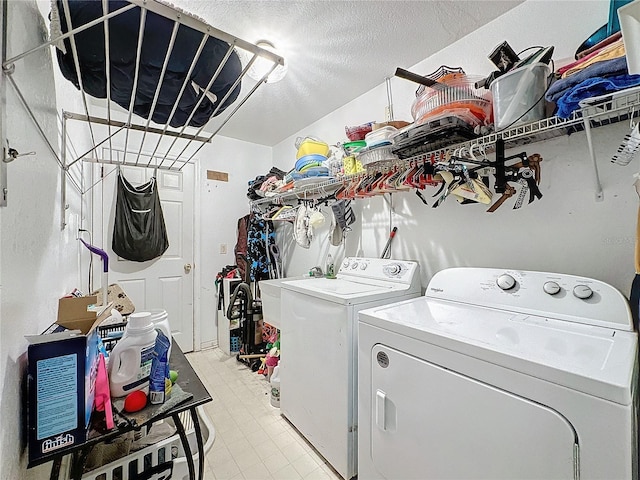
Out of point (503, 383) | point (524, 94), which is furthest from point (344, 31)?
point (503, 383)

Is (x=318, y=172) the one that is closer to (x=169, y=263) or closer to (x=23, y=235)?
(x=23, y=235)

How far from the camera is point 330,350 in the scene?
1.50 m

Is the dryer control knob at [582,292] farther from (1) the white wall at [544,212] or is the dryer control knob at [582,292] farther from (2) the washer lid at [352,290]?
(2) the washer lid at [352,290]

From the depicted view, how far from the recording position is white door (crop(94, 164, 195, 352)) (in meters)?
2.71

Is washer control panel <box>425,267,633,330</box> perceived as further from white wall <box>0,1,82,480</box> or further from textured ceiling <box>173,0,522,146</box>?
white wall <box>0,1,82,480</box>

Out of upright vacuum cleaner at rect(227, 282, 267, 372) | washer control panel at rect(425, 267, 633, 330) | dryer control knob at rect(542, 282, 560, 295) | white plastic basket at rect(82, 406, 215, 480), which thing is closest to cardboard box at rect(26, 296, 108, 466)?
white plastic basket at rect(82, 406, 215, 480)

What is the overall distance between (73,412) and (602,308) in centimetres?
166

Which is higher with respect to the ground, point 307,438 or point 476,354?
point 476,354

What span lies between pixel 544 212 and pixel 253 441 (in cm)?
216

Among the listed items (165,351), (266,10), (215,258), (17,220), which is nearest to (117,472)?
(165,351)

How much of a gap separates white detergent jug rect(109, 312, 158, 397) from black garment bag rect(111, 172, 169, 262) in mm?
2263

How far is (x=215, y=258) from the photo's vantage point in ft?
10.9

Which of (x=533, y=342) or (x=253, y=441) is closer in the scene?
(x=533, y=342)

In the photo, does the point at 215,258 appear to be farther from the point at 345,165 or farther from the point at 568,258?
the point at 568,258
